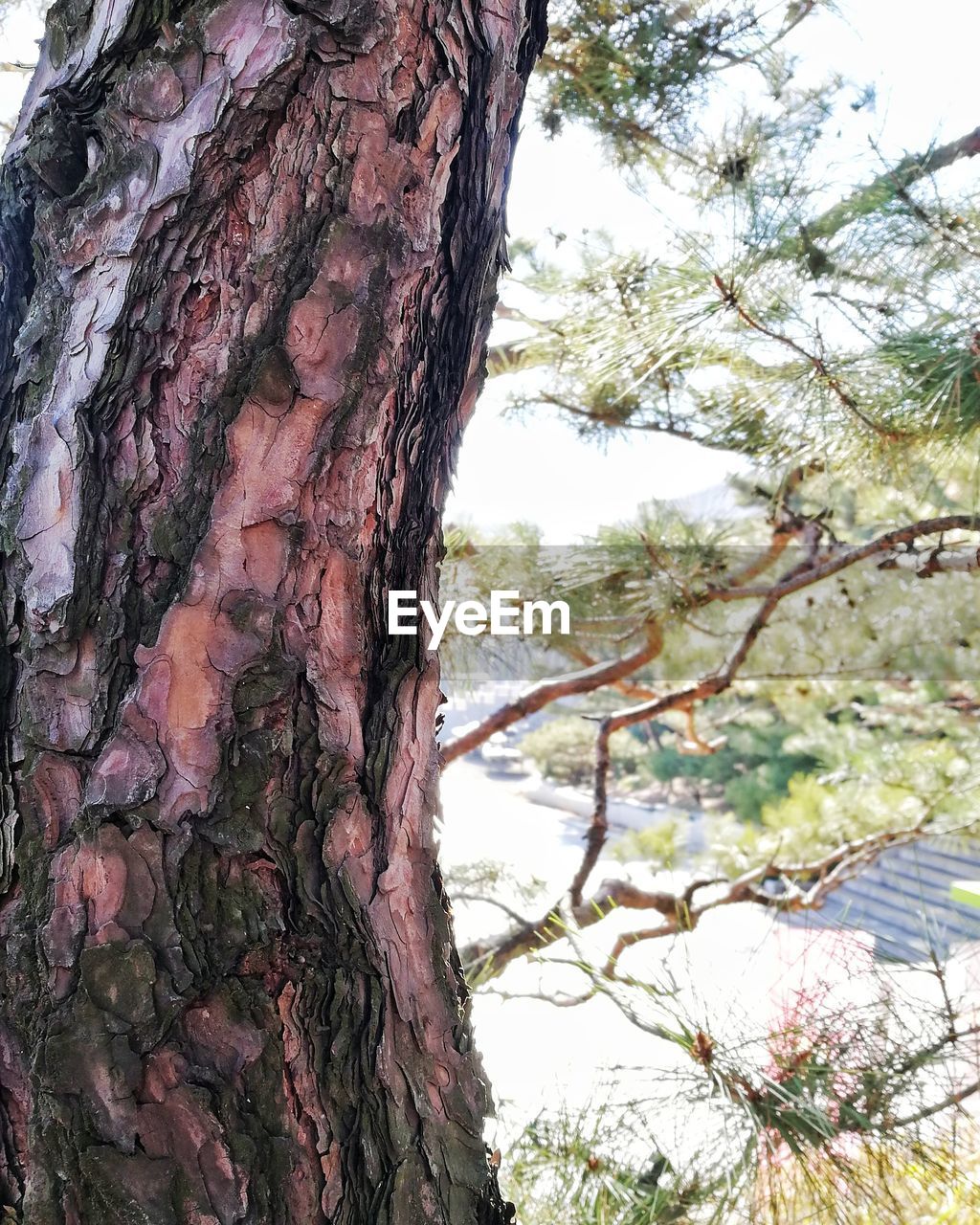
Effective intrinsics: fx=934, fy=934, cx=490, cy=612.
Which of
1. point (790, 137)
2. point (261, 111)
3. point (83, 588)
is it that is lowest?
point (83, 588)

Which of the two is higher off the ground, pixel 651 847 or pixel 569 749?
pixel 651 847

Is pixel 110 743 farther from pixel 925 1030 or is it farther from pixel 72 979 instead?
pixel 925 1030

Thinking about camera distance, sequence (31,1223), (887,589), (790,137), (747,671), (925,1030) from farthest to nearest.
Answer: (747,671), (887,589), (790,137), (925,1030), (31,1223)

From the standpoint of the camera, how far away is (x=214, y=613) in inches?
10.4

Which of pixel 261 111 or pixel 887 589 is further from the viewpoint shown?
pixel 887 589

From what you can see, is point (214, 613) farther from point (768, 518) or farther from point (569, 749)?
point (569, 749)

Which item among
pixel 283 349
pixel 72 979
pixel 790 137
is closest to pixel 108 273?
pixel 283 349

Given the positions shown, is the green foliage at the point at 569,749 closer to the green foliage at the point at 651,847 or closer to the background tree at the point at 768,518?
the green foliage at the point at 651,847

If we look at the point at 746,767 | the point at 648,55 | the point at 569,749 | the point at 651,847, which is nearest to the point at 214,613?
the point at 648,55

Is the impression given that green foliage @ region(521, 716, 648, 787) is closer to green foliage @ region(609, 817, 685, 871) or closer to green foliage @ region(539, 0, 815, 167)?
green foliage @ region(609, 817, 685, 871)

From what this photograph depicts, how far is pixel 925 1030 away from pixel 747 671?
883 millimetres

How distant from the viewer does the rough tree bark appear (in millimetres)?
256

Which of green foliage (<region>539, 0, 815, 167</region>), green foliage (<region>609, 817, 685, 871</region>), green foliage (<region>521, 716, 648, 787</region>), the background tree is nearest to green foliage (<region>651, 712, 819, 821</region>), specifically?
green foliage (<region>521, 716, 648, 787</region>)

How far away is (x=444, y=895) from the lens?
31 cm
